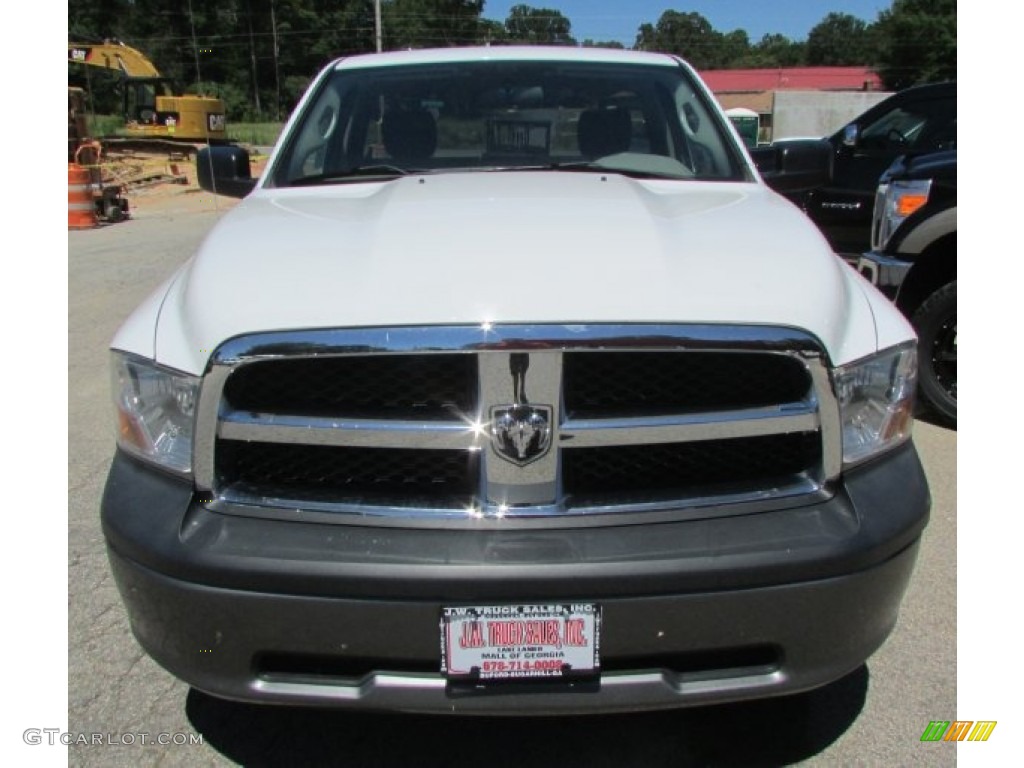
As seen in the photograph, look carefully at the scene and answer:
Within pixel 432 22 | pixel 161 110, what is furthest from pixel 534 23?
pixel 161 110

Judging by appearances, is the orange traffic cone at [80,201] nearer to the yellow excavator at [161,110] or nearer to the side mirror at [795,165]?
the side mirror at [795,165]

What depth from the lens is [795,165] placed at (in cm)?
358

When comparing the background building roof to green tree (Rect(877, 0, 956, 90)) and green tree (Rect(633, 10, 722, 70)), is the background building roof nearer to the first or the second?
green tree (Rect(877, 0, 956, 90))

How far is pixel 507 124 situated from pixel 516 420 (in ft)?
6.24

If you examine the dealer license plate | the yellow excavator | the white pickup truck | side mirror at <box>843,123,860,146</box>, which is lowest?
the dealer license plate

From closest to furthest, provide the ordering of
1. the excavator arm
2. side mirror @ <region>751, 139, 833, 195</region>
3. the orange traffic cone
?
side mirror @ <region>751, 139, 833, 195</region> → the orange traffic cone → the excavator arm

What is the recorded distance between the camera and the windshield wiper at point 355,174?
3207mm

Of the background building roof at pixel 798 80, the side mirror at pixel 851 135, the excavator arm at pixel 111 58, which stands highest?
the background building roof at pixel 798 80

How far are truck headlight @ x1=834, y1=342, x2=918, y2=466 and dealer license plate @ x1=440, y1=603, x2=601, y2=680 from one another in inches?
28.8

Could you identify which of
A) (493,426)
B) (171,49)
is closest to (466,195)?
(493,426)

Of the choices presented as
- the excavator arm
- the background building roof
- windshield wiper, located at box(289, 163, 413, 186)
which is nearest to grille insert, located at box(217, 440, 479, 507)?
windshield wiper, located at box(289, 163, 413, 186)

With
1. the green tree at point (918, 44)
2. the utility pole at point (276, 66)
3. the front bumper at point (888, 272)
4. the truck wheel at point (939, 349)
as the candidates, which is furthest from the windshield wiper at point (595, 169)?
the utility pole at point (276, 66)

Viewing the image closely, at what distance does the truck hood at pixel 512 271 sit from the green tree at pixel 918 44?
66022mm

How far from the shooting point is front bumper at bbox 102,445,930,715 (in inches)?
72.7
